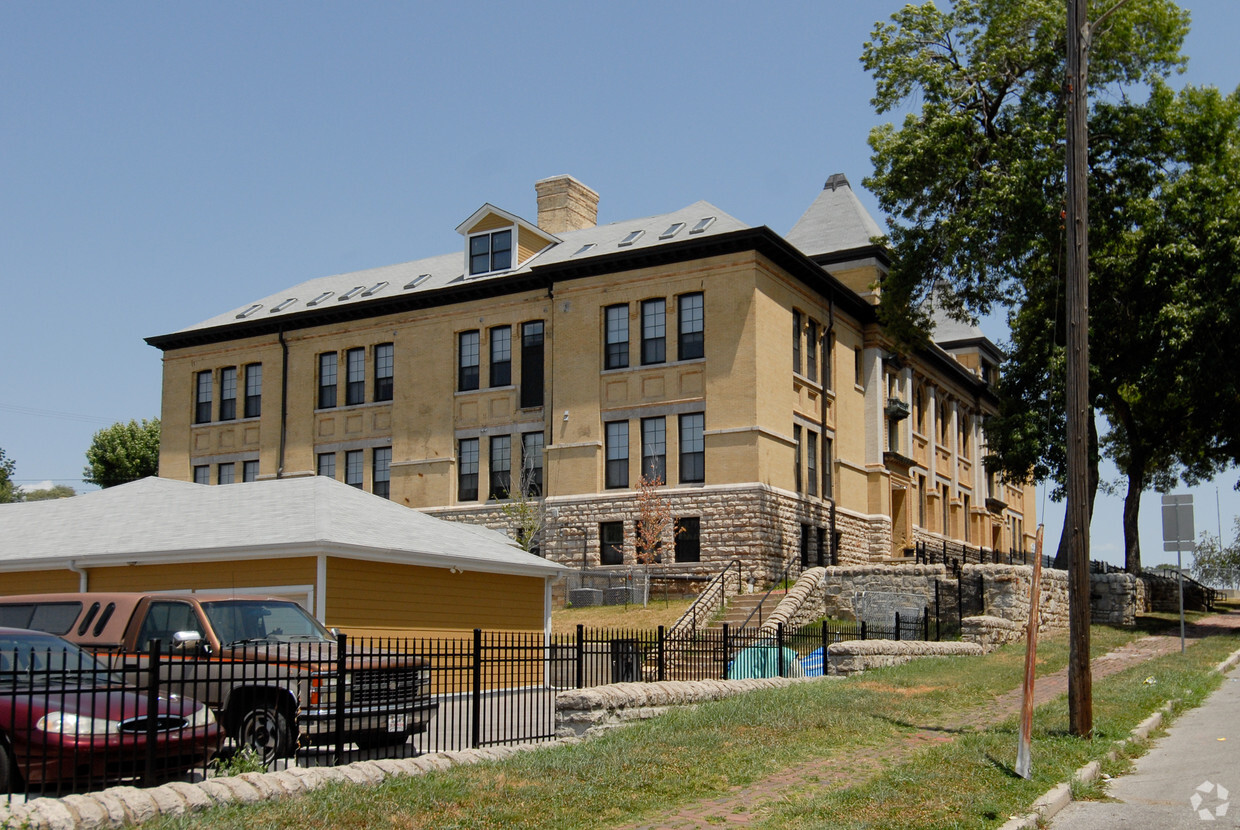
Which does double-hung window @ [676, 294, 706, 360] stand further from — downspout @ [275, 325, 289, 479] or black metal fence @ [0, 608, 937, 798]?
black metal fence @ [0, 608, 937, 798]

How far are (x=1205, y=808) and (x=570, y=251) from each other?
33.6 m

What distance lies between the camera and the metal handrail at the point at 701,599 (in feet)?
101

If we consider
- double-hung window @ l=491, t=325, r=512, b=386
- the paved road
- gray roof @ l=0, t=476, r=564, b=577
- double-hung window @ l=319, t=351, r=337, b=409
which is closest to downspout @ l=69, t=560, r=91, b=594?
gray roof @ l=0, t=476, r=564, b=577

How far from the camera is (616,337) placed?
3900cm

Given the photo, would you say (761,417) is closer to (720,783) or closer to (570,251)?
(570,251)

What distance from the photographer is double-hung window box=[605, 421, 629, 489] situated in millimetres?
38406

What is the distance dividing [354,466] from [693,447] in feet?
43.8

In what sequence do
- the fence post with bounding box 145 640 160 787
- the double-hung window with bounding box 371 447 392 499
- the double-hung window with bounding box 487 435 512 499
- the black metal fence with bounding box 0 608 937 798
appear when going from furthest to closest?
1. the double-hung window with bounding box 371 447 392 499
2. the double-hung window with bounding box 487 435 512 499
3. the fence post with bounding box 145 640 160 787
4. the black metal fence with bounding box 0 608 937 798

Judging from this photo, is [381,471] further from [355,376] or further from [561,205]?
[561,205]

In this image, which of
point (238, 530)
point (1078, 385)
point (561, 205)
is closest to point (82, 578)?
point (238, 530)

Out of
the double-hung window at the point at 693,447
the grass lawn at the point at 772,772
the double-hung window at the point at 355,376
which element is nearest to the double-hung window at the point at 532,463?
the double-hung window at the point at 693,447

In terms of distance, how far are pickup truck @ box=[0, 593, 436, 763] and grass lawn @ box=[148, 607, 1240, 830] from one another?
184 cm

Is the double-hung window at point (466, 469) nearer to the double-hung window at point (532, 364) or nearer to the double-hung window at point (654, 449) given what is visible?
the double-hung window at point (532, 364)

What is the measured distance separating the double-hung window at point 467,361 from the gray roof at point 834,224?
1232cm
